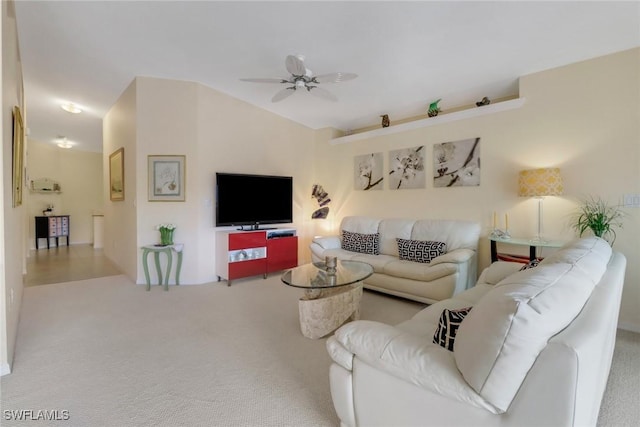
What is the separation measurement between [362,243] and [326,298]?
70.7 inches

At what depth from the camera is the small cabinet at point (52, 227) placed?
7043 mm

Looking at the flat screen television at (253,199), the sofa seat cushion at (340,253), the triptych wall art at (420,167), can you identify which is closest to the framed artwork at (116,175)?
the flat screen television at (253,199)

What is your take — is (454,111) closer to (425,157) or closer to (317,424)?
(425,157)

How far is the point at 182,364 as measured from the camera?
209 centimetres

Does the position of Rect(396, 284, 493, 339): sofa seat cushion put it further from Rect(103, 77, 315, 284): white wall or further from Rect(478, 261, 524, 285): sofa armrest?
Rect(103, 77, 315, 284): white wall

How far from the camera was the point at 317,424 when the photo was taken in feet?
5.01

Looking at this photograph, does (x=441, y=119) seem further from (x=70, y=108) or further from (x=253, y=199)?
(x=70, y=108)

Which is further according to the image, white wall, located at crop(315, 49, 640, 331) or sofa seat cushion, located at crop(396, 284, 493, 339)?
white wall, located at crop(315, 49, 640, 331)

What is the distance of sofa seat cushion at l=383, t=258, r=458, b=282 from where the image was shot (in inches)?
119

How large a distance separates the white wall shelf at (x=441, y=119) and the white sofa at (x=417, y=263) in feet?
4.42

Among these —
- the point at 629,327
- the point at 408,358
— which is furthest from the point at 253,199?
the point at 629,327

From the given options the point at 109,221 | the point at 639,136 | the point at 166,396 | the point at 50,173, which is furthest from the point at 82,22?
the point at 50,173

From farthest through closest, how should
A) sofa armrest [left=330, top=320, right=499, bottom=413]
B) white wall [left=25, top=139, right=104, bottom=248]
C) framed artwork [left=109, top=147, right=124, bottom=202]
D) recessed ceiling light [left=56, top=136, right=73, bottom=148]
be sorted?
white wall [left=25, top=139, right=104, bottom=248] < recessed ceiling light [left=56, top=136, right=73, bottom=148] < framed artwork [left=109, top=147, right=124, bottom=202] < sofa armrest [left=330, top=320, right=499, bottom=413]

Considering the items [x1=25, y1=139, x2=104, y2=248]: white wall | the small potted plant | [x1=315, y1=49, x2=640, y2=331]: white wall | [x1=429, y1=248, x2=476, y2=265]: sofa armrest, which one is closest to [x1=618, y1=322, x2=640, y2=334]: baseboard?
[x1=315, y1=49, x2=640, y2=331]: white wall
